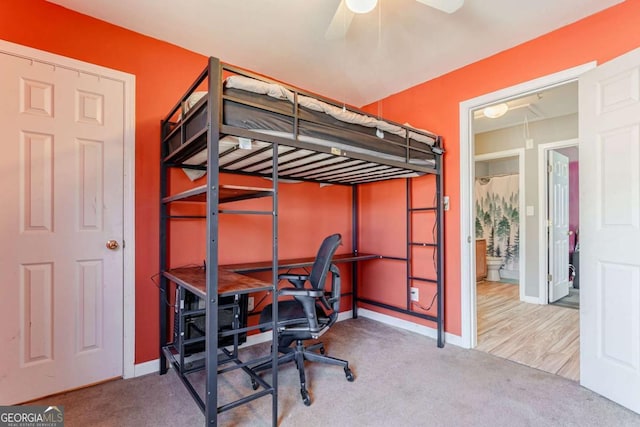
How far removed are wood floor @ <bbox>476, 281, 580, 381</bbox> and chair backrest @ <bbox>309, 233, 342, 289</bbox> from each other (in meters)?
1.73

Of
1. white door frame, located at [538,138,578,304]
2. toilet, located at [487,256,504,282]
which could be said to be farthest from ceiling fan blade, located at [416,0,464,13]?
toilet, located at [487,256,504,282]

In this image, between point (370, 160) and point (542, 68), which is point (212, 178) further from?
point (542, 68)

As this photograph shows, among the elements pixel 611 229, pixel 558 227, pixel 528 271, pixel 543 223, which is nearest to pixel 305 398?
pixel 611 229

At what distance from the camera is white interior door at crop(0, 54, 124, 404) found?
1.85 m

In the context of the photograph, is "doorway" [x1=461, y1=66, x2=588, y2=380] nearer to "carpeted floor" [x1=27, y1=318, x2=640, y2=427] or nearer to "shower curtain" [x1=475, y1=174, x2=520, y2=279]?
"carpeted floor" [x1=27, y1=318, x2=640, y2=427]

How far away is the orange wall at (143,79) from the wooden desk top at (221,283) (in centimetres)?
31

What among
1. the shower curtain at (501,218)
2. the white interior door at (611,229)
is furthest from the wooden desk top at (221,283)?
the shower curtain at (501,218)

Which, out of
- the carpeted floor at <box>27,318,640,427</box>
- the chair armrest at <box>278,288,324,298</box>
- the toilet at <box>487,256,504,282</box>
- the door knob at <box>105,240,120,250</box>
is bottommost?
the carpeted floor at <box>27,318,640,427</box>

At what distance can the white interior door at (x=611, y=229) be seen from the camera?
5.96 ft

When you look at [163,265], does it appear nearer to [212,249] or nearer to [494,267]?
[212,249]

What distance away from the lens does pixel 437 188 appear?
2895mm

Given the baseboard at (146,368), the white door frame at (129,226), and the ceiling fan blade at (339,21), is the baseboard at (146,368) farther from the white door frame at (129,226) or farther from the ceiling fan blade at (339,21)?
the ceiling fan blade at (339,21)

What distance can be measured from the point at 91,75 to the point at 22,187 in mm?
858

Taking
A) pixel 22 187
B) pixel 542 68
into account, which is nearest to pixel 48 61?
pixel 22 187
